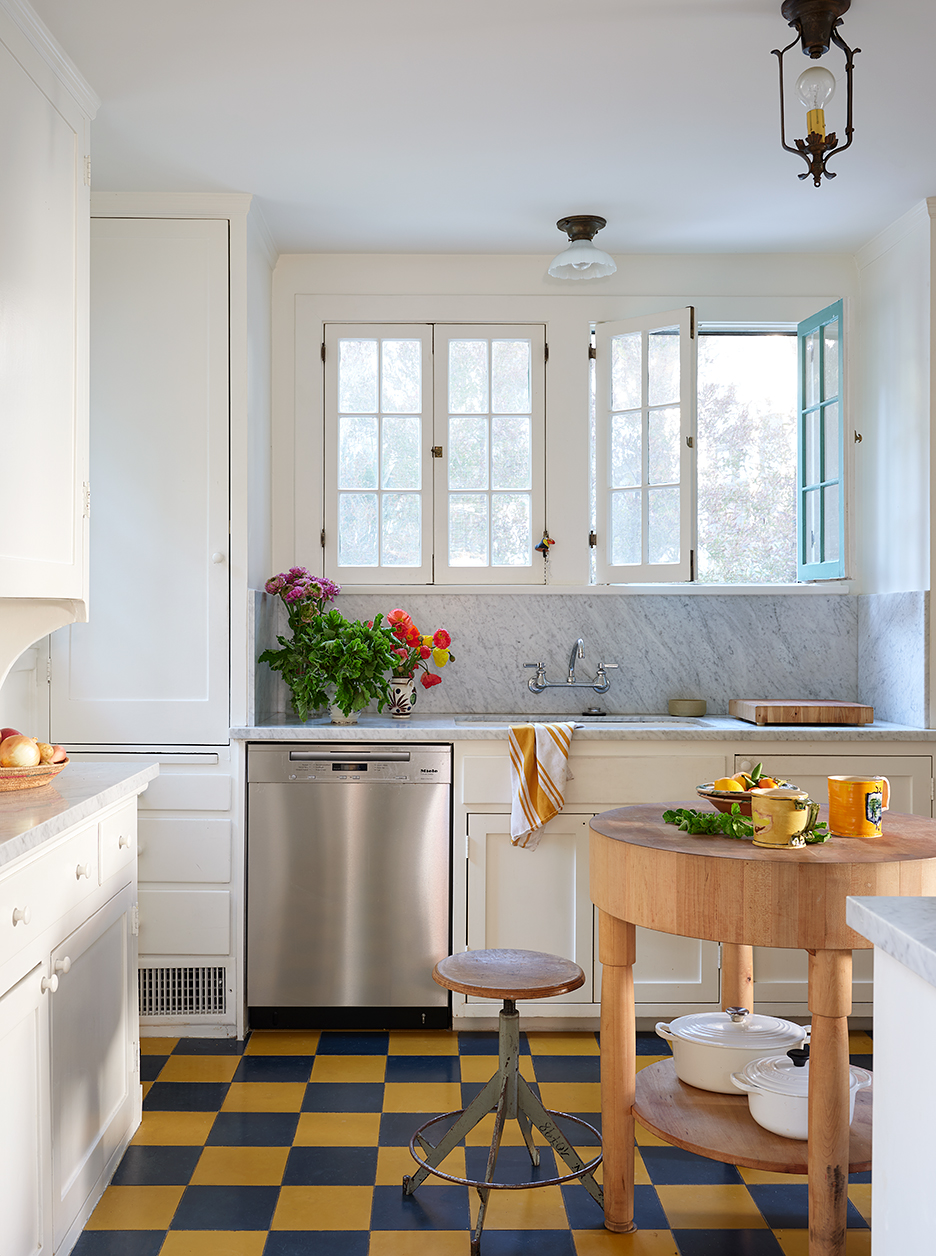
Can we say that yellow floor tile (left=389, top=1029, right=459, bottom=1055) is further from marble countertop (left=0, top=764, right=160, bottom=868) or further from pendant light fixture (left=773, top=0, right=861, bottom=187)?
pendant light fixture (left=773, top=0, right=861, bottom=187)

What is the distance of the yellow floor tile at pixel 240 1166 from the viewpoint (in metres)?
2.55

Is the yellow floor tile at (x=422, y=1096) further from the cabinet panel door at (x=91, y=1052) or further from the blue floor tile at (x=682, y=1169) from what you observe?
the cabinet panel door at (x=91, y=1052)

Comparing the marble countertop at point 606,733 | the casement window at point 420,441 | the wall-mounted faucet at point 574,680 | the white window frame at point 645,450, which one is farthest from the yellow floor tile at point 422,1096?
the white window frame at point 645,450

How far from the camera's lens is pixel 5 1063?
1.84 m

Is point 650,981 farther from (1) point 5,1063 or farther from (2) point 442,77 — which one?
(2) point 442,77

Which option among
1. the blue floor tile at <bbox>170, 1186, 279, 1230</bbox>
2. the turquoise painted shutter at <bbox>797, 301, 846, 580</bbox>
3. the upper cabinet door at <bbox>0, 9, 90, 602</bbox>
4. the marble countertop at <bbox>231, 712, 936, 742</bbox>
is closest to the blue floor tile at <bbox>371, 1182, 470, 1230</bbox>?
the blue floor tile at <bbox>170, 1186, 279, 1230</bbox>

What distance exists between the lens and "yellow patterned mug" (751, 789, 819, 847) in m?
2.06

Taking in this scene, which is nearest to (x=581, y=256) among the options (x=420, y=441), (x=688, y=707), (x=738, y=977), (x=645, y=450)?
(x=645, y=450)

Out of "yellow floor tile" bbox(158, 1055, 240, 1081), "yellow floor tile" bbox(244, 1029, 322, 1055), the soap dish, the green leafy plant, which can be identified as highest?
the green leafy plant

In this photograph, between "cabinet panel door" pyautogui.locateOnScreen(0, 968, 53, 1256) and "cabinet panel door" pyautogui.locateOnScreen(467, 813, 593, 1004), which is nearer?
"cabinet panel door" pyautogui.locateOnScreen(0, 968, 53, 1256)

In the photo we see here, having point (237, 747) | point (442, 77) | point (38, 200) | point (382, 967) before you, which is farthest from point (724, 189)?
point (382, 967)

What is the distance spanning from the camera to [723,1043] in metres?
2.40

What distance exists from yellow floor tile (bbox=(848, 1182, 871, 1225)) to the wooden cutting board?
152cm

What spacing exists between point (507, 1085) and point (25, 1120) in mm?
1077
